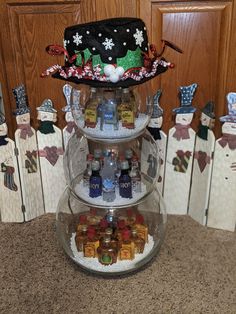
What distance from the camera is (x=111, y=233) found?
1543 mm

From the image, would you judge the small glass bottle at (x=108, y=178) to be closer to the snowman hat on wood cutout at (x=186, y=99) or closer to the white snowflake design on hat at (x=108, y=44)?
the snowman hat on wood cutout at (x=186, y=99)

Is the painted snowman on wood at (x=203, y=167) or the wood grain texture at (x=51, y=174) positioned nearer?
the painted snowman on wood at (x=203, y=167)

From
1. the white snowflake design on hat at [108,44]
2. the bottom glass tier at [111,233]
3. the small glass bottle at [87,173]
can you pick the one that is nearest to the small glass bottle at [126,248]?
the bottom glass tier at [111,233]

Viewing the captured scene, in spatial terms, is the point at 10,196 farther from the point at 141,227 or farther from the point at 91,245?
the point at 141,227

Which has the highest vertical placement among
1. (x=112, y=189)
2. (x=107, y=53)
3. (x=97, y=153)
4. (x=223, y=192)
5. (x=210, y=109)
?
(x=107, y=53)

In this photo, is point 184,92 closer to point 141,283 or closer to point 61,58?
point 61,58

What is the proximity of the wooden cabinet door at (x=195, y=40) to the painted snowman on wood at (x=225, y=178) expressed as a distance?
58mm

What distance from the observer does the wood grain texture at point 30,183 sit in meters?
1.69

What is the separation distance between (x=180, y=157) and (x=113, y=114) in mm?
435

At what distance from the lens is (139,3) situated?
1462 mm

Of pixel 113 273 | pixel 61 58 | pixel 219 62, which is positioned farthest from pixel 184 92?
pixel 113 273

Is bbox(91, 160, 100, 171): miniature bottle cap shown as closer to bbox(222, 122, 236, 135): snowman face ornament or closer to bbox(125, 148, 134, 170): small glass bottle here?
bbox(125, 148, 134, 170): small glass bottle

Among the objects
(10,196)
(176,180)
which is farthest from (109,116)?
(10,196)

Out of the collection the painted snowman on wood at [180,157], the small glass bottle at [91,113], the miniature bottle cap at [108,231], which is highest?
the small glass bottle at [91,113]
